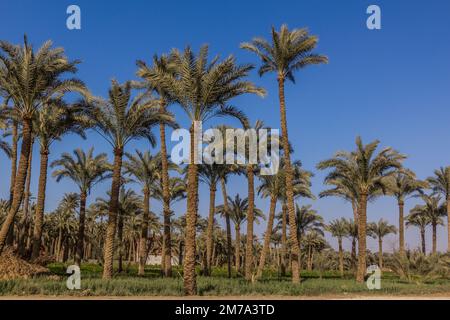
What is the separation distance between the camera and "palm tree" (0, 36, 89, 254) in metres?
22.8

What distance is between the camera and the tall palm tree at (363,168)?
3200 centimetres

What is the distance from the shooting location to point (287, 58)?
1113 inches

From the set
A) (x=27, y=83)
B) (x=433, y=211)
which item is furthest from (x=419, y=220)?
(x=27, y=83)

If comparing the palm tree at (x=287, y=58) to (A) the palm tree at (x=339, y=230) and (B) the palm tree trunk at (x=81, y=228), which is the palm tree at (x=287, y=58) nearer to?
(B) the palm tree trunk at (x=81, y=228)

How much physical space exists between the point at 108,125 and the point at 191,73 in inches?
248

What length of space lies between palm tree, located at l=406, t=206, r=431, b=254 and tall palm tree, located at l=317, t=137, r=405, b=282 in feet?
82.0

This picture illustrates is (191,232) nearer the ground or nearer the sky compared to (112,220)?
nearer the ground

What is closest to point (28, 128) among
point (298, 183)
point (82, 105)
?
point (82, 105)

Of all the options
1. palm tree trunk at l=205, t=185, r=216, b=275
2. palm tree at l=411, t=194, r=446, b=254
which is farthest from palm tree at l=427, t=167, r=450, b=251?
palm tree trunk at l=205, t=185, r=216, b=275

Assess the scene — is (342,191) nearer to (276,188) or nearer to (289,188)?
(276,188)

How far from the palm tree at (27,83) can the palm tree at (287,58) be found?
10.4 meters

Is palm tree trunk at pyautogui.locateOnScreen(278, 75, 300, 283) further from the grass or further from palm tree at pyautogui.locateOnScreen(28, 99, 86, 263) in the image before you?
palm tree at pyautogui.locateOnScreen(28, 99, 86, 263)

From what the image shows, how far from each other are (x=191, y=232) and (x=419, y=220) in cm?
4585
